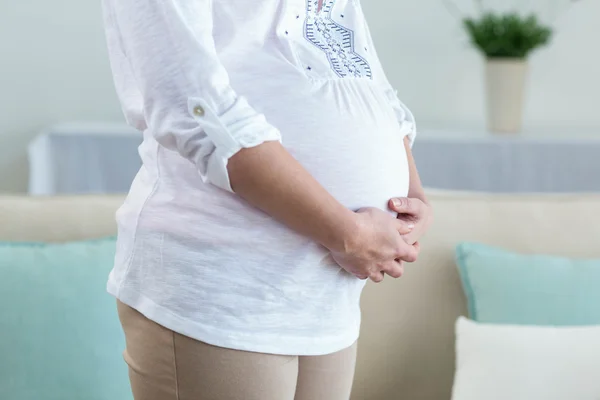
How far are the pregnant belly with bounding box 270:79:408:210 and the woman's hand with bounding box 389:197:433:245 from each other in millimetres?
14

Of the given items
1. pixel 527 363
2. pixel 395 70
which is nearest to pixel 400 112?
pixel 527 363

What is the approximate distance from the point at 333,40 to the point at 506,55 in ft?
6.37

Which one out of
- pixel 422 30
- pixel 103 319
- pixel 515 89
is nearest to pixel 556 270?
pixel 103 319

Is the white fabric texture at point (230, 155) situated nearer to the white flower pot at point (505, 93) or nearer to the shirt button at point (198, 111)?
the shirt button at point (198, 111)

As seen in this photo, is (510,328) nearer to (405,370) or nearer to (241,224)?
(405,370)

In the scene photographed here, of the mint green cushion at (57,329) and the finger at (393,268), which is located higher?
the finger at (393,268)

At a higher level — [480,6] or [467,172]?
[480,6]

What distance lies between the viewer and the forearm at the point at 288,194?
0.76 m

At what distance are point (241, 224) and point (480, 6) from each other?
2527 mm

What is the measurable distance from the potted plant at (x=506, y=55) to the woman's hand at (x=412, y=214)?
6.13 feet

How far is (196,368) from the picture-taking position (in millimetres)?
793

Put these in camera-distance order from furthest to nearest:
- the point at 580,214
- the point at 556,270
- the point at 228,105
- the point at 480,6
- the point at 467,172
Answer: the point at 480,6 → the point at 467,172 → the point at 580,214 → the point at 556,270 → the point at 228,105

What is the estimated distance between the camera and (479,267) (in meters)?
1.63

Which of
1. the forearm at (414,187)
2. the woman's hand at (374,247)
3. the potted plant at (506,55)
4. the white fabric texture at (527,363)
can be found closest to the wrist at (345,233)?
the woman's hand at (374,247)
